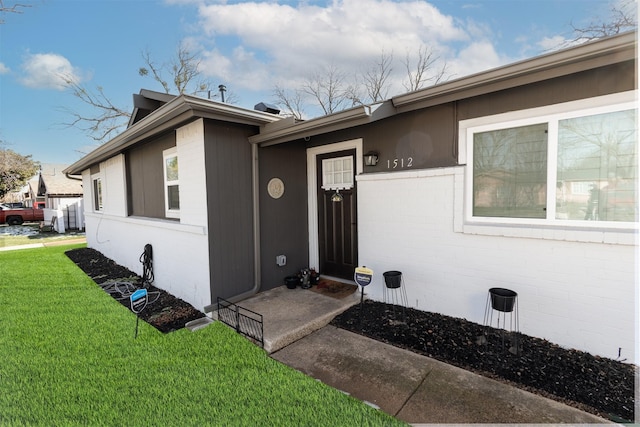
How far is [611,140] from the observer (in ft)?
8.79

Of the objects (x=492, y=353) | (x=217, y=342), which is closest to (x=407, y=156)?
(x=492, y=353)

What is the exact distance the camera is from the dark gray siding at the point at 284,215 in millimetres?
4688

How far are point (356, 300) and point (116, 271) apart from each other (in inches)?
233

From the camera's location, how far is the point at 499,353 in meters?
2.88

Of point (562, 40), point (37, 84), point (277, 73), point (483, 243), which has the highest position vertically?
point (277, 73)

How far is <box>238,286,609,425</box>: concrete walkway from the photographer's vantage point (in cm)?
212

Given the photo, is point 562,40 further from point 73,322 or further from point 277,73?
point 277,73

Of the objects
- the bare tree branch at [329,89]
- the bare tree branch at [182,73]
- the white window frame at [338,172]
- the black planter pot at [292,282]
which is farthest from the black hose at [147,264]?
the bare tree branch at [182,73]

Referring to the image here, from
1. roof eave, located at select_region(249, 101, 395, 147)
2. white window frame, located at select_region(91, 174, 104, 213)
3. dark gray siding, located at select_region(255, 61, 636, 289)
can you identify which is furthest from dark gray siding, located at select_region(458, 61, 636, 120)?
white window frame, located at select_region(91, 174, 104, 213)

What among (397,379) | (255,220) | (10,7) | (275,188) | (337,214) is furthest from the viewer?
(10,7)

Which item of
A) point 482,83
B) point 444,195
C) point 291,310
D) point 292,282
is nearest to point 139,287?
point 292,282

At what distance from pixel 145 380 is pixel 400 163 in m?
3.69

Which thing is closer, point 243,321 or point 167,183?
point 243,321

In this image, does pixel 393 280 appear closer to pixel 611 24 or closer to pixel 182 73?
pixel 611 24
